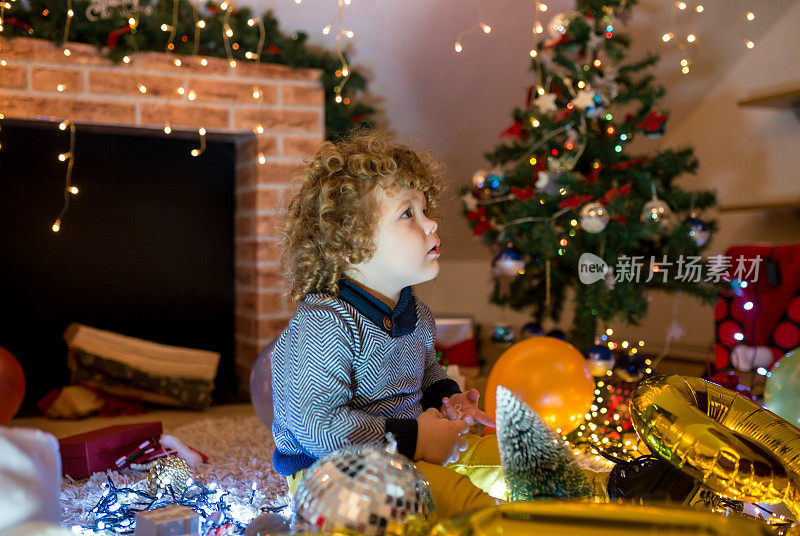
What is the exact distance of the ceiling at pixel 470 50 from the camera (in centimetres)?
246

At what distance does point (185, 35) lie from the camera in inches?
91.5

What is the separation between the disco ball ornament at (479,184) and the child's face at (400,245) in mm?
1111

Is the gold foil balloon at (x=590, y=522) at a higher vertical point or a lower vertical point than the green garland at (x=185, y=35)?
lower

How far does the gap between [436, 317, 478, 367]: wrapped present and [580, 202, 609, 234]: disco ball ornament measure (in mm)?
687

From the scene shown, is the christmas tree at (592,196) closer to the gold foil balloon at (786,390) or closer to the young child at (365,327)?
the gold foil balloon at (786,390)

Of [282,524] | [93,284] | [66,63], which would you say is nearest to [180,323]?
[93,284]

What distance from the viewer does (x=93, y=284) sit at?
2465 mm

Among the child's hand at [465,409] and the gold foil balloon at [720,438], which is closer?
the gold foil balloon at [720,438]

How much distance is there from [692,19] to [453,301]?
64.9 inches

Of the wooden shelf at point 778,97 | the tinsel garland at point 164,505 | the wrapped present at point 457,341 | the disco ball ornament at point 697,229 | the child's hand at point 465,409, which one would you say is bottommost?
the wrapped present at point 457,341

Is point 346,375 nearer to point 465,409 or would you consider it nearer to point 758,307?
point 465,409

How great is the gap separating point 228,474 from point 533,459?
0.80 metres

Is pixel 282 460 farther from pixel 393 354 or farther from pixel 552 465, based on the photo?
pixel 552 465

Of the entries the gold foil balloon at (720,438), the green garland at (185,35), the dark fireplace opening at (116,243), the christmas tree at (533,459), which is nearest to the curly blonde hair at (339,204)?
the christmas tree at (533,459)
